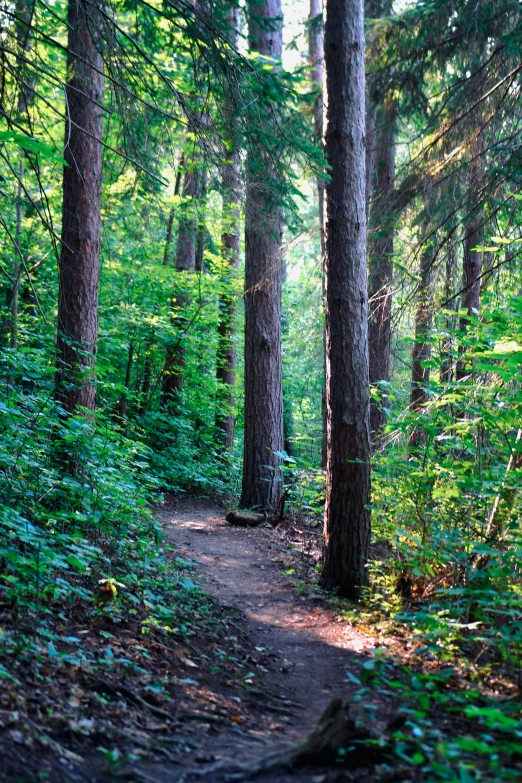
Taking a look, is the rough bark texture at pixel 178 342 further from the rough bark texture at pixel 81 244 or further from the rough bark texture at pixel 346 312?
the rough bark texture at pixel 346 312

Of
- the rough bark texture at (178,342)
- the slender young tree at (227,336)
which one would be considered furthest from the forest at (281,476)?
the slender young tree at (227,336)

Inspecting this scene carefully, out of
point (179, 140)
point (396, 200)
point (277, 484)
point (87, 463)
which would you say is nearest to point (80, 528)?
point (87, 463)

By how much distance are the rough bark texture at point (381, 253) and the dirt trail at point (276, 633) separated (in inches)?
92.9

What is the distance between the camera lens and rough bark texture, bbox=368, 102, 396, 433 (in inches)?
345

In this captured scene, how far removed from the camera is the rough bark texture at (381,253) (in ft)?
28.7

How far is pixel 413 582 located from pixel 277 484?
17.6 feet

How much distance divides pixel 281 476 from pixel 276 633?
5.64 meters

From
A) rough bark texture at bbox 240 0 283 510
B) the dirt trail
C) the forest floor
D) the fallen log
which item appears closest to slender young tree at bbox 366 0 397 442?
rough bark texture at bbox 240 0 283 510

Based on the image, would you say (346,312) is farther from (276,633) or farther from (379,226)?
(276,633)

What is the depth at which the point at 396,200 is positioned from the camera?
338 inches

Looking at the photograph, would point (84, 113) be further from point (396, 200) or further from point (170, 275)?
point (170, 275)

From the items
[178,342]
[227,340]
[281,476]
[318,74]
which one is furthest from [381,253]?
[318,74]

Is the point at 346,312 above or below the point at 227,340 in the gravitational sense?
below

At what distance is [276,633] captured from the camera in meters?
5.56
